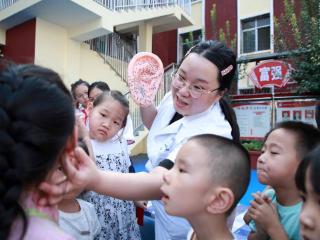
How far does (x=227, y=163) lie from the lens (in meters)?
1.06

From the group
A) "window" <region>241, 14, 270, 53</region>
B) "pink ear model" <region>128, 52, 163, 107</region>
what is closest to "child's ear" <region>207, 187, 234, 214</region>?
"pink ear model" <region>128, 52, 163, 107</region>

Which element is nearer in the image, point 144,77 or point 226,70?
point 226,70

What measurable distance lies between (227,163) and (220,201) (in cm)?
12

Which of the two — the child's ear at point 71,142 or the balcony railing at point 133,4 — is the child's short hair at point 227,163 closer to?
the child's ear at point 71,142

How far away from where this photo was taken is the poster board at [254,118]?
6.22 meters

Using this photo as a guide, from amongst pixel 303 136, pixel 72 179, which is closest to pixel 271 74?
pixel 303 136

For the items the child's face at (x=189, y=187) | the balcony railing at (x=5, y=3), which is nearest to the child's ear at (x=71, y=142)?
the child's face at (x=189, y=187)

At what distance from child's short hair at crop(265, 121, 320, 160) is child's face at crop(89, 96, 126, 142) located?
97 cm

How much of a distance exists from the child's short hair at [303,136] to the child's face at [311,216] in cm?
33

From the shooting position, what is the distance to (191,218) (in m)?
1.08

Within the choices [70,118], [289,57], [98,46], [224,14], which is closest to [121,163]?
[70,118]

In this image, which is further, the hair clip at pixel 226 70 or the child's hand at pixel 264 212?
the hair clip at pixel 226 70

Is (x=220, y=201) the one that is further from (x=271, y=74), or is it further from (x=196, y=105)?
(x=271, y=74)

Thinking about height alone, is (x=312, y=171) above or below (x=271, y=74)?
below
